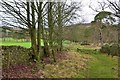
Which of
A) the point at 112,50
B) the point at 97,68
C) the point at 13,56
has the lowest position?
the point at 97,68

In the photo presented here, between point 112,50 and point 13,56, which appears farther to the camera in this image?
point 112,50

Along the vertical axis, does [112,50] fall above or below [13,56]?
below

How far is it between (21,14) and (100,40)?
27.3m

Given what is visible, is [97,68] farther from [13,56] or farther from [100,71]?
[13,56]

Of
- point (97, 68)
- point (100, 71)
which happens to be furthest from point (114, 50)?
point (100, 71)

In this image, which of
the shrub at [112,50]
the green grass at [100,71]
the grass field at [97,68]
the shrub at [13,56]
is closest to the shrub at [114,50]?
the shrub at [112,50]

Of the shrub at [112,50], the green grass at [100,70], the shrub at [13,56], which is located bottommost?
the green grass at [100,70]

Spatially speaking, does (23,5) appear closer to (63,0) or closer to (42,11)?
(42,11)

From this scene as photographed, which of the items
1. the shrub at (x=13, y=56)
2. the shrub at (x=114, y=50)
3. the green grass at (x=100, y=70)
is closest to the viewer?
the shrub at (x=13, y=56)

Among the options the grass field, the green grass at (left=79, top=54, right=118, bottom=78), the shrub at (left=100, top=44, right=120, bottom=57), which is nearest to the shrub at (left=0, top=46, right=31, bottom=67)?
the grass field

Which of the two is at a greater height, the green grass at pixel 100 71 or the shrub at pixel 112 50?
the shrub at pixel 112 50

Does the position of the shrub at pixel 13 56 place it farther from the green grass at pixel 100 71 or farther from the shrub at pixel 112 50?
the shrub at pixel 112 50

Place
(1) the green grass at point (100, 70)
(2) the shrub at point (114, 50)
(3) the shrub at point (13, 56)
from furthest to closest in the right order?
(2) the shrub at point (114, 50) → (1) the green grass at point (100, 70) → (3) the shrub at point (13, 56)

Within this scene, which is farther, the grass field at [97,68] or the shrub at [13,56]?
the grass field at [97,68]
